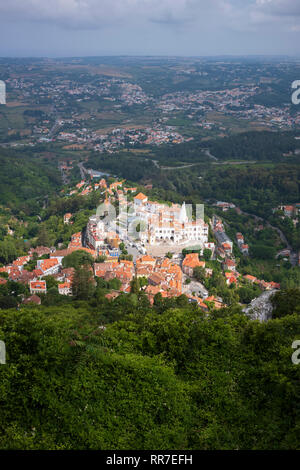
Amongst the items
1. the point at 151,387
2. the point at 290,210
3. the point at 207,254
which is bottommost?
the point at 290,210

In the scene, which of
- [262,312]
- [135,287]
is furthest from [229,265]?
[262,312]

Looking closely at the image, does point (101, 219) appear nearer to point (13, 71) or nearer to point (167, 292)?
point (167, 292)

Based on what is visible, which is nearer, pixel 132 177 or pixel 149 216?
pixel 149 216

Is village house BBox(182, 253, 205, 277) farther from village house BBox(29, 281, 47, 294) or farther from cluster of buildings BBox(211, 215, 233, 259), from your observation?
village house BBox(29, 281, 47, 294)

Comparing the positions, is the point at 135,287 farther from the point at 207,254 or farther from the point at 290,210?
the point at 290,210

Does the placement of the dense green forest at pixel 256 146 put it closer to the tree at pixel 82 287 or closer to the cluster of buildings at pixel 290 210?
the cluster of buildings at pixel 290 210

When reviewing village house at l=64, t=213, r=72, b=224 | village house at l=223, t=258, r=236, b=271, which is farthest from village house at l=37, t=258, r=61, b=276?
village house at l=223, t=258, r=236, b=271

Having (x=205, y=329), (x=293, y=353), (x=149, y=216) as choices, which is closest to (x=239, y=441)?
(x=293, y=353)

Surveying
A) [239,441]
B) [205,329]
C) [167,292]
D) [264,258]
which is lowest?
[264,258]
